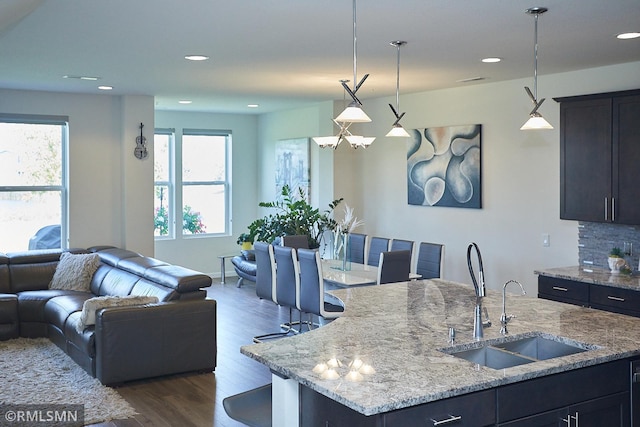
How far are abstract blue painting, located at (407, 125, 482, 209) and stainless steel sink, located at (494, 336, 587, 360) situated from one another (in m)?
4.13

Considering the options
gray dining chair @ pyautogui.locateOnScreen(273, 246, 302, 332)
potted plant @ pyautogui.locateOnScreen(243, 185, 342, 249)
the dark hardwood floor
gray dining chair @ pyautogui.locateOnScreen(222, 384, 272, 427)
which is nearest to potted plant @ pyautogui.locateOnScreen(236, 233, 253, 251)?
potted plant @ pyautogui.locateOnScreen(243, 185, 342, 249)

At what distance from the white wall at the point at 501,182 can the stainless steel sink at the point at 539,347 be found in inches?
131

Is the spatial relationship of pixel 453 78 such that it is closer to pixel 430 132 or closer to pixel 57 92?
pixel 430 132

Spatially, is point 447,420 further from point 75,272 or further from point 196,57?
point 75,272

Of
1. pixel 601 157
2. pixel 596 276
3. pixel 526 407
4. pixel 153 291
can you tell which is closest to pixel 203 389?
pixel 153 291

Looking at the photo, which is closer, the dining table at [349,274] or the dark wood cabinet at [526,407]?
the dark wood cabinet at [526,407]

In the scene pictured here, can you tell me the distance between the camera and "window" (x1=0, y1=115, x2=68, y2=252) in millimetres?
8172

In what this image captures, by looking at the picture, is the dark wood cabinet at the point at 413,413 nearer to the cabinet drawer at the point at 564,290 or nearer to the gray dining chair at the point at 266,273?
the cabinet drawer at the point at 564,290

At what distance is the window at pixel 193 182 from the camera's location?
34.8 feet

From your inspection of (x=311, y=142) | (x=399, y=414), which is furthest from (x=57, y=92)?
(x=399, y=414)

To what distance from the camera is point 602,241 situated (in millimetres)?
6152

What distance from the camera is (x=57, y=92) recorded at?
8266 mm

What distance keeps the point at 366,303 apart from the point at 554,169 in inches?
132

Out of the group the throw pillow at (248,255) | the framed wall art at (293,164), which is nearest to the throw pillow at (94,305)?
the throw pillow at (248,255)
